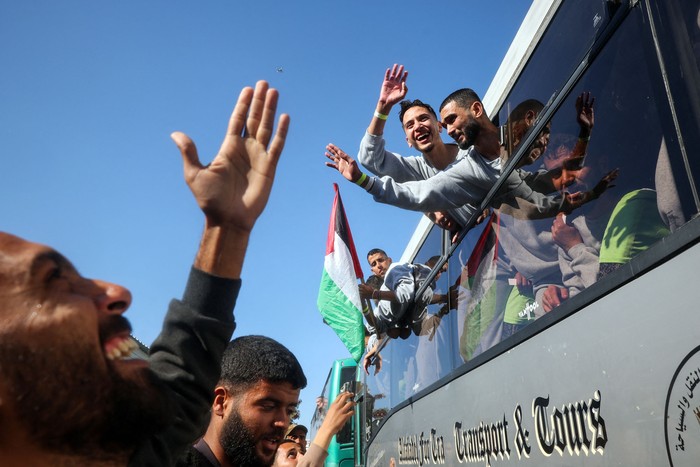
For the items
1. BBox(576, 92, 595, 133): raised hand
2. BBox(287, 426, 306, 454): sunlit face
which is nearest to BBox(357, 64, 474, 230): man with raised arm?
BBox(576, 92, 595, 133): raised hand

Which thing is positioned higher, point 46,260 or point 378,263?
point 378,263

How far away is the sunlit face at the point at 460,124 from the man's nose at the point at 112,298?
2.73m

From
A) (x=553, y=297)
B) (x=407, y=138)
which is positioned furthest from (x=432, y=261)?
(x=553, y=297)

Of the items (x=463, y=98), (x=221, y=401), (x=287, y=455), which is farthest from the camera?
(x=287, y=455)

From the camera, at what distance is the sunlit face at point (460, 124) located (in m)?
3.59

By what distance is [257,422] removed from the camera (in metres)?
2.37

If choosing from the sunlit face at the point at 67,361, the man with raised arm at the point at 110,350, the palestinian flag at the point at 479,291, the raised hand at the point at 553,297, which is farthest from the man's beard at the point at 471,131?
the sunlit face at the point at 67,361

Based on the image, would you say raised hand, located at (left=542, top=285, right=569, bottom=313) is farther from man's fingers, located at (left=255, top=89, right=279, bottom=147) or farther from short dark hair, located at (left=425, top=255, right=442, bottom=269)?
short dark hair, located at (left=425, top=255, right=442, bottom=269)

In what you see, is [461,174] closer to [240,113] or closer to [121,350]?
[240,113]

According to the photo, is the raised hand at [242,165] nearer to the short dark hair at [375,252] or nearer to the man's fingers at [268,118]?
the man's fingers at [268,118]

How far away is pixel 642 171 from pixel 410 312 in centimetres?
309

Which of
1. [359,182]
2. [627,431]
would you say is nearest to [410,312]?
[359,182]

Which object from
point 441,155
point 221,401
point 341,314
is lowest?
point 221,401

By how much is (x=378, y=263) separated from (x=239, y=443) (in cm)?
479
